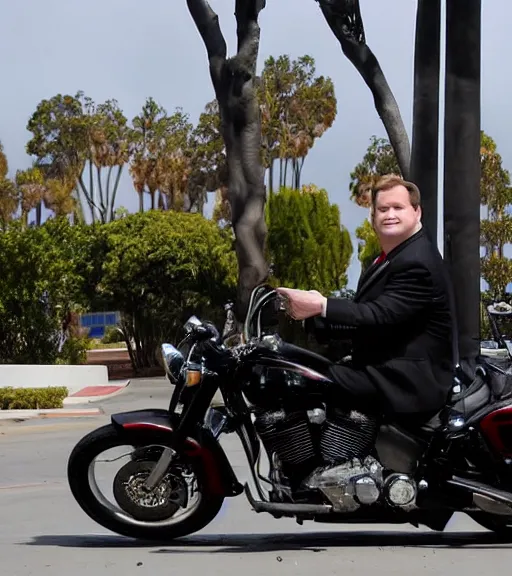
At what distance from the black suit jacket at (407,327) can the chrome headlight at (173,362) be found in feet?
2.71

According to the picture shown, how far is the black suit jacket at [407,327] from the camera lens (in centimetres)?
551

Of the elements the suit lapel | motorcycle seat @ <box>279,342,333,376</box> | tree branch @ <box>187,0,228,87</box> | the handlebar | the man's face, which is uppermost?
tree branch @ <box>187,0,228,87</box>

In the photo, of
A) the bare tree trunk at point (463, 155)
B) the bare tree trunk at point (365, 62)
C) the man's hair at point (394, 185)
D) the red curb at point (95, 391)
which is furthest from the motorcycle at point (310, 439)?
the bare tree trunk at point (365, 62)

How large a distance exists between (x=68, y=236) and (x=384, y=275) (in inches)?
1007

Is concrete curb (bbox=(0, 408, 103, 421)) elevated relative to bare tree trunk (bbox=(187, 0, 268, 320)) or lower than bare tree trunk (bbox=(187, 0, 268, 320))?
lower

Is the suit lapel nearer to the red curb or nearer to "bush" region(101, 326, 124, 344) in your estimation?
the red curb

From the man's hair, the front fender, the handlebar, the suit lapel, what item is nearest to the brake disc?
the front fender

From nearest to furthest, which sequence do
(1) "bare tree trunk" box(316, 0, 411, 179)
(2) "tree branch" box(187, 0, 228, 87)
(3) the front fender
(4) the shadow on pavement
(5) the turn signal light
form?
(5) the turn signal light
(3) the front fender
(4) the shadow on pavement
(1) "bare tree trunk" box(316, 0, 411, 179)
(2) "tree branch" box(187, 0, 228, 87)

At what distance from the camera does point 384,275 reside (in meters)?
5.75

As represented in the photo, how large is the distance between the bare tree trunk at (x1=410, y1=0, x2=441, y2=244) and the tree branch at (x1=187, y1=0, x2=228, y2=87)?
8.97 metres

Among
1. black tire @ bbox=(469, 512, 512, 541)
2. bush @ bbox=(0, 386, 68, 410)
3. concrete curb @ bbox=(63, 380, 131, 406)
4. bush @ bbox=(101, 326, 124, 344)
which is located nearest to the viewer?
black tire @ bbox=(469, 512, 512, 541)

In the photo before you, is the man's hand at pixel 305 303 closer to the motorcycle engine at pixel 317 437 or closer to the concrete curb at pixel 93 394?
the motorcycle engine at pixel 317 437

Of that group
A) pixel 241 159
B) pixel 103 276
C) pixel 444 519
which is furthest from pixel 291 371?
pixel 103 276

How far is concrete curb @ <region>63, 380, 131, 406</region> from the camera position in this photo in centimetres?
2239
